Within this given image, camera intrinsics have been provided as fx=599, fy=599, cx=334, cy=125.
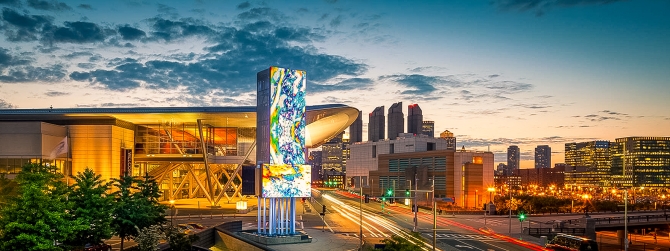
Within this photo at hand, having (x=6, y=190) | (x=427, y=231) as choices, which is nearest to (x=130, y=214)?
(x=6, y=190)

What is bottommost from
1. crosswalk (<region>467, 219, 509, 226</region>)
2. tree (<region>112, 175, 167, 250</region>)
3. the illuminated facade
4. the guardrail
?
crosswalk (<region>467, 219, 509, 226</region>)

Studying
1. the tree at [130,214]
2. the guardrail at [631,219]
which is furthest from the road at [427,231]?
the tree at [130,214]

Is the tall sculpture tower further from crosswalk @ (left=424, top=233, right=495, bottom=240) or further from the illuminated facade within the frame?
crosswalk @ (left=424, top=233, right=495, bottom=240)

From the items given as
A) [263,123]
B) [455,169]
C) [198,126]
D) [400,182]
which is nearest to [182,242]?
[263,123]

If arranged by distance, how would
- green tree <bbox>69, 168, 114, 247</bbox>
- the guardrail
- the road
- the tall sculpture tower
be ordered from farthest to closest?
the guardrail → the road → the tall sculpture tower → green tree <bbox>69, 168, 114, 247</bbox>

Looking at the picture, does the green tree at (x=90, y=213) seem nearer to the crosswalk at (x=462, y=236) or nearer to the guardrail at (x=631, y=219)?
the crosswalk at (x=462, y=236)

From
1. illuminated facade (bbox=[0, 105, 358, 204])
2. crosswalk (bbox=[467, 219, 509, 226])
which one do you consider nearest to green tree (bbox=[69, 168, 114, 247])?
illuminated facade (bbox=[0, 105, 358, 204])

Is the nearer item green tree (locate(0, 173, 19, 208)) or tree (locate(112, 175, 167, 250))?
green tree (locate(0, 173, 19, 208))

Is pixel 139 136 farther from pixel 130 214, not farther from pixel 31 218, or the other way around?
pixel 31 218

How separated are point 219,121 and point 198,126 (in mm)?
3670

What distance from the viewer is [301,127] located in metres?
56.7

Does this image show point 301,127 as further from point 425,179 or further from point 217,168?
point 425,179

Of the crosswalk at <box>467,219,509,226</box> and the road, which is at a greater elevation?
the road

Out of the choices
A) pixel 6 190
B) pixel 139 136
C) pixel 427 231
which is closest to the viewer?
pixel 6 190
